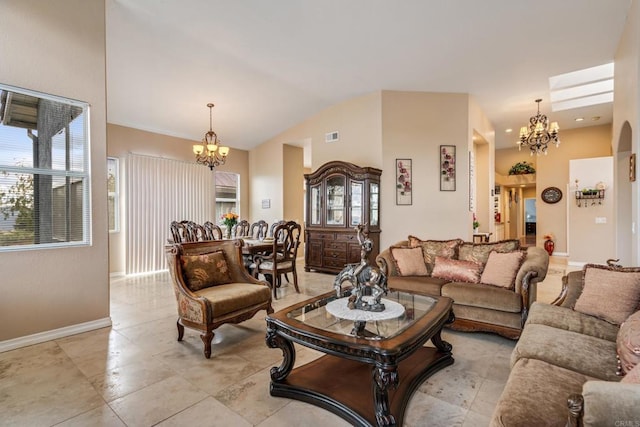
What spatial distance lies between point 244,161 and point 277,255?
416 cm

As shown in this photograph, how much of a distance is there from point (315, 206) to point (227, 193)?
2.75 m

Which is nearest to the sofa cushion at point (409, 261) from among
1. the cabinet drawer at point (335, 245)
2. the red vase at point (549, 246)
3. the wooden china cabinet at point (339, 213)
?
the wooden china cabinet at point (339, 213)

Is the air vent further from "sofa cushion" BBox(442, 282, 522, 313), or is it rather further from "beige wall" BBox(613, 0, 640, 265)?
"beige wall" BBox(613, 0, 640, 265)

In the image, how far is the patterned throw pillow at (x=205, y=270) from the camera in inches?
120

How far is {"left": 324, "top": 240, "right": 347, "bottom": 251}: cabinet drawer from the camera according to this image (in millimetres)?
5793

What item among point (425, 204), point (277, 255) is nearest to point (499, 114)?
point (425, 204)

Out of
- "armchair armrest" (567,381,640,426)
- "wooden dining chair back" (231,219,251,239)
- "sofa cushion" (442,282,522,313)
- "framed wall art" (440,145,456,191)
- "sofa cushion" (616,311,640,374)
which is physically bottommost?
"sofa cushion" (442,282,522,313)

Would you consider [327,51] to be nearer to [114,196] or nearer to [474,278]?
[474,278]

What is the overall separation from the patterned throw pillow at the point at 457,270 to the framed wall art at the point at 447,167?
2.52m

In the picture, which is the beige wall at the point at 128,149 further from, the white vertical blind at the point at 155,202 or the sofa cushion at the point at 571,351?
the sofa cushion at the point at 571,351

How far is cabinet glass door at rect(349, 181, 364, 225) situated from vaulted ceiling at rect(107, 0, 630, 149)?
178cm

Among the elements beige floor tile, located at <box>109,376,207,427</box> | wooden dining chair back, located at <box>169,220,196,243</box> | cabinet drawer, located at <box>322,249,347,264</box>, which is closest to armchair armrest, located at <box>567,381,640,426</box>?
beige floor tile, located at <box>109,376,207,427</box>

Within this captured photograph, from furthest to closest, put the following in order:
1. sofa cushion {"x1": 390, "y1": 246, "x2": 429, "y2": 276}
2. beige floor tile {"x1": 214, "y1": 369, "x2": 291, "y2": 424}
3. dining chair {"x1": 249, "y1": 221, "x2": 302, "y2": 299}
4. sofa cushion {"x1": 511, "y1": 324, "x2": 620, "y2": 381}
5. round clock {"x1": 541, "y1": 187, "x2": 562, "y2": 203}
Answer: round clock {"x1": 541, "y1": 187, "x2": 562, "y2": 203}
dining chair {"x1": 249, "y1": 221, "x2": 302, "y2": 299}
sofa cushion {"x1": 390, "y1": 246, "x2": 429, "y2": 276}
beige floor tile {"x1": 214, "y1": 369, "x2": 291, "y2": 424}
sofa cushion {"x1": 511, "y1": 324, "x2": 620, "y2": 381}

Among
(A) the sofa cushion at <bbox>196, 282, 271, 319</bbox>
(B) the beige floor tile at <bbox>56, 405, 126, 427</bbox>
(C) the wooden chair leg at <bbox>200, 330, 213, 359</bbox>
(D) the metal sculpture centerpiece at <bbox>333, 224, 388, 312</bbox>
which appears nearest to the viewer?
(B) the beige floor tile at <bbox>56, 405, 126, 427</bbox>
